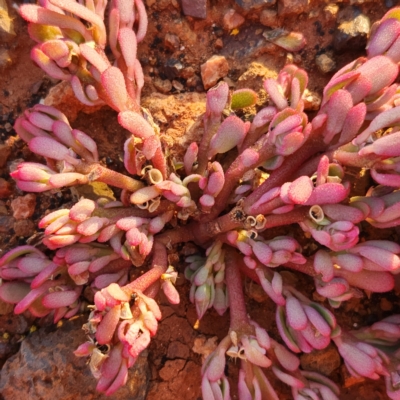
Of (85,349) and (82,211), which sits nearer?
(85,349)

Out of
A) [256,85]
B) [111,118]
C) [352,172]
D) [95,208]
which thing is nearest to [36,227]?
[95,208]

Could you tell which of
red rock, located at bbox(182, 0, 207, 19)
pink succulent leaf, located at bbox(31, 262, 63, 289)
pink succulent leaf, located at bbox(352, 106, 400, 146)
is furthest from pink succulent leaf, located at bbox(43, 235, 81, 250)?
red rock, located at bbox(182, 0, 207, 19)

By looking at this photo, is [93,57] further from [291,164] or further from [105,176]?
[291,164]

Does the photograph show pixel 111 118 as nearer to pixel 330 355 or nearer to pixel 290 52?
pixel 290 52

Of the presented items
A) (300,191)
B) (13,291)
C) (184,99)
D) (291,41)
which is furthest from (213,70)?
(13,291)

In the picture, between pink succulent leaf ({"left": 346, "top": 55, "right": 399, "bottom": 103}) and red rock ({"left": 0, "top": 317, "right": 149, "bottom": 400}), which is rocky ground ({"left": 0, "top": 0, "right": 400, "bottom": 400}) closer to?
red rock ({"left": 0, "top": 317, "right": 149, "bottom": 400})

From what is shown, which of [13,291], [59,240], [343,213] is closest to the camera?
[343,213]
